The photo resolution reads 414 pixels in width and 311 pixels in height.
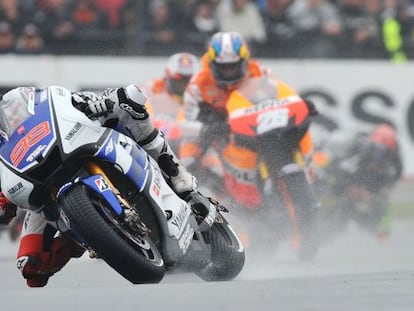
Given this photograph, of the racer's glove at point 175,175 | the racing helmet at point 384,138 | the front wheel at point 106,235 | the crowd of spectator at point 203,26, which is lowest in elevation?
the crowd of spectator at point 203,26

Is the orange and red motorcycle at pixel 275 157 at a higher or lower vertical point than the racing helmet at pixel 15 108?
lower

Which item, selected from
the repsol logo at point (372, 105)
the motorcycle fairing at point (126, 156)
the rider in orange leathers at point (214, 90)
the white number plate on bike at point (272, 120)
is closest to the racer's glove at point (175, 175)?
the motorcycle fairing at point (126, 156)

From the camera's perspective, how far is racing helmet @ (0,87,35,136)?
20.9ft

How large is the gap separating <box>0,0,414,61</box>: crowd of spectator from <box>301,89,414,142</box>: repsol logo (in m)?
0.65

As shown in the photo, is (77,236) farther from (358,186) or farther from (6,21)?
(6,21)

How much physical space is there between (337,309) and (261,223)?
4.83 m

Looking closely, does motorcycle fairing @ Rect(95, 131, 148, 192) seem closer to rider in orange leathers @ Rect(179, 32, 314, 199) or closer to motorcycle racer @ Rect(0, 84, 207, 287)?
motorcycle racer @ Rect(0, 84, 207, 287)

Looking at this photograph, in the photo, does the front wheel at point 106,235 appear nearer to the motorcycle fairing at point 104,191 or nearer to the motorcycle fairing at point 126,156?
the motorcycle fairing at point 104,191

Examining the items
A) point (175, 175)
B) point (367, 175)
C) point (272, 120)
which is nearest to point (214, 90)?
point (272, 120)

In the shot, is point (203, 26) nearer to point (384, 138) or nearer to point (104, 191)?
point (384, 138)

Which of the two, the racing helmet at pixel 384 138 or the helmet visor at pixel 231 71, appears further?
the racing helmet at pixel 384 138

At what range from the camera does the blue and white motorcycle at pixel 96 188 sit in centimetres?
598

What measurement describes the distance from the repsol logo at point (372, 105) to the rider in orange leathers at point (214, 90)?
371 cm

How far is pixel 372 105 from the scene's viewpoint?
14.5 m
